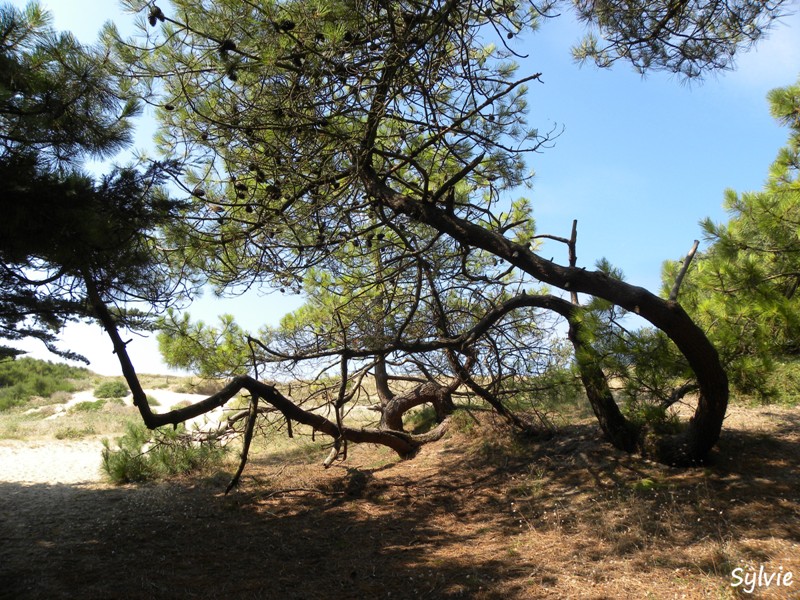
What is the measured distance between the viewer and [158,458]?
7090mm

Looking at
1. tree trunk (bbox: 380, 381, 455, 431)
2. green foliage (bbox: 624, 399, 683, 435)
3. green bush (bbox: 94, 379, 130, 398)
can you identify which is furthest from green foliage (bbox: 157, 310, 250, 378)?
green bush (bbox: 94, 379, 130, 398)

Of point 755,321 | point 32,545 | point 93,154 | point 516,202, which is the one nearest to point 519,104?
point 516,202

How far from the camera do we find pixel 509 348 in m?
5.66

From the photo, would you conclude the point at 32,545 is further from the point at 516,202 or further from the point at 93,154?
the point at 516,202

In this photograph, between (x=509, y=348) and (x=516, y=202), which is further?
(x=516, y=202)

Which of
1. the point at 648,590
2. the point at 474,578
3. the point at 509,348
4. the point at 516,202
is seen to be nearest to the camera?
the point at 648,590

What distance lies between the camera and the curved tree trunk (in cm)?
421

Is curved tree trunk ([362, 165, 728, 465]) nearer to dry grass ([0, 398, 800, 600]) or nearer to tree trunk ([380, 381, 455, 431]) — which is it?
dry grass ([0, 398, 800, 600])

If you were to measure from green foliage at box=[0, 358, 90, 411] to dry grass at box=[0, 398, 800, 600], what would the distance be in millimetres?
14443

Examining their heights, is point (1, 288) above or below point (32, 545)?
above

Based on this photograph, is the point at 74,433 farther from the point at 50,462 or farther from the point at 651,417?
the point at 651,417

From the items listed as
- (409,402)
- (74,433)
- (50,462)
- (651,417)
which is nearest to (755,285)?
(651,417)

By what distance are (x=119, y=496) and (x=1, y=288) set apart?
2.91 meters

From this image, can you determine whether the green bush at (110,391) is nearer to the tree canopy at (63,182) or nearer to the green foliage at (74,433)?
the green foliage at (74,433)
